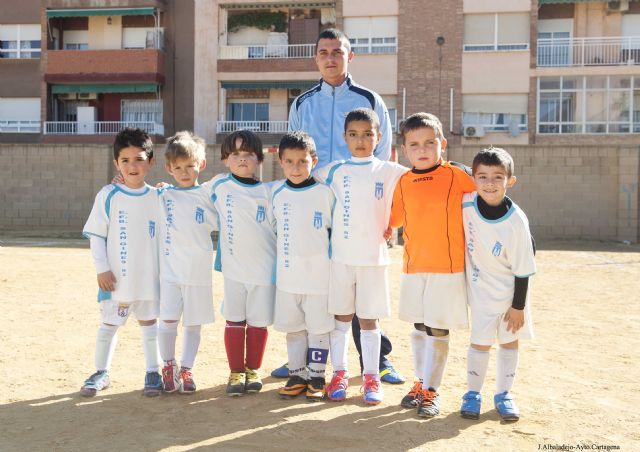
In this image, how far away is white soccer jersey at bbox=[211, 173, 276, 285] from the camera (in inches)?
185

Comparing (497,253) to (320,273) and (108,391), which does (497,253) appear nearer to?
(320,273)

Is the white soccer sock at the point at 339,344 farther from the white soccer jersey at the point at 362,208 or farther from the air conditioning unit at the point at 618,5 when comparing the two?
the air conditioning unit at the point at 618,5

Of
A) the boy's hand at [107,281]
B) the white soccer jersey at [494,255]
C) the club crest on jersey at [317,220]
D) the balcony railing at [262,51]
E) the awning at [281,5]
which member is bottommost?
the boy's hand at [107,281]

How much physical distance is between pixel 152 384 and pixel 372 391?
5.17 feet

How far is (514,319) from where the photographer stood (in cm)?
418

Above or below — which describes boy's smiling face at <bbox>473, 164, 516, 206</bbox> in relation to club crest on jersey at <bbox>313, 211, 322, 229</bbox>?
above

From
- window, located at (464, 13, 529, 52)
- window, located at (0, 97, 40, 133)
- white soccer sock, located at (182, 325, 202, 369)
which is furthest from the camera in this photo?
window, located at (0, 97, 40, 133)

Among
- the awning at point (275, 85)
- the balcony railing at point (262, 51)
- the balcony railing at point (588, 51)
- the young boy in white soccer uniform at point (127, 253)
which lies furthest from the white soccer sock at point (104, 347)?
the balcony railing at point (588, 51)

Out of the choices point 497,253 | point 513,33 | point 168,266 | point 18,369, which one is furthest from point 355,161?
point 513,33

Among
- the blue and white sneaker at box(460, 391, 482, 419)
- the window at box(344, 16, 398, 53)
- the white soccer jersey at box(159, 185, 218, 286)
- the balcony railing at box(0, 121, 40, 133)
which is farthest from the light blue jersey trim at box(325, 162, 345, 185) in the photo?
the balcony railing at box(0, 121, 40, 133)

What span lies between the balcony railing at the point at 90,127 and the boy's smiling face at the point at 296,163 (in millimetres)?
22656

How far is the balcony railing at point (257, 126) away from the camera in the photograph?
86.0 feet

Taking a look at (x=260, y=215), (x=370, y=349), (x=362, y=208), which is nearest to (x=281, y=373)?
(x=370, y=349)

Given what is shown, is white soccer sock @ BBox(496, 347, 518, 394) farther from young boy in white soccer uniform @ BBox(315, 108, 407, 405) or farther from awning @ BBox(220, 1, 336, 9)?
awning @ BBox(220, 1, 336, 9)
